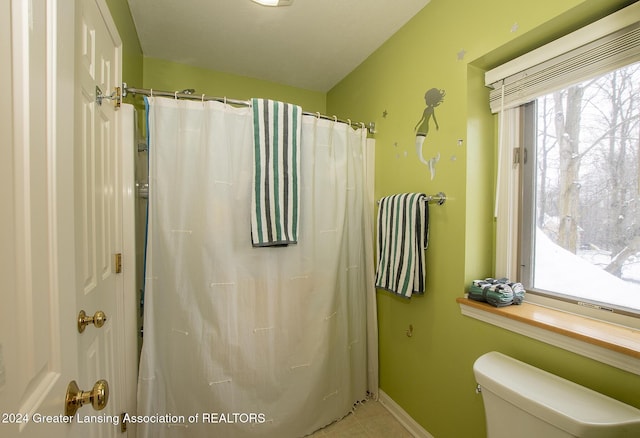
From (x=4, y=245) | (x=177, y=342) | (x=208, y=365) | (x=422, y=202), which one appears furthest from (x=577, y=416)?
(x=177, y=342)

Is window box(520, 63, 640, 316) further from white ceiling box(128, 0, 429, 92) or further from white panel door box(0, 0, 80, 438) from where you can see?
white panel door box(0, 0, 80, 438)

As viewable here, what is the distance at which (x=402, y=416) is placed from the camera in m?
1.66

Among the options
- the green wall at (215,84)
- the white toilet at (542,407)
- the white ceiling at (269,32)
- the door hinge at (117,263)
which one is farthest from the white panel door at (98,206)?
the white toilet at (542,407)

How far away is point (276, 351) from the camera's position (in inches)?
60.5

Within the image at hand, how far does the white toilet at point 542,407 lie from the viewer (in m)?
0.73

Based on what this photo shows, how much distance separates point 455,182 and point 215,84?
6.33 feet

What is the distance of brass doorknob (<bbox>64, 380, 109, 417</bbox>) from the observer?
57 centimetres

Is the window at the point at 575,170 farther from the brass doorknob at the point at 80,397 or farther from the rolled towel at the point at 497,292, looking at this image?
the brass doorknob at the point at 80,397

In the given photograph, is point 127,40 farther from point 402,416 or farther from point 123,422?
point 402,416

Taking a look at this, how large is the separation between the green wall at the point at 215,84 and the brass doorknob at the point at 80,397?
2.04 metres

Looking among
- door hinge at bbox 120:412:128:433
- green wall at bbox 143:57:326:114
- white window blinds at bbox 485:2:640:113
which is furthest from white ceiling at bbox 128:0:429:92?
door hinge at bbox 120:412:128:433

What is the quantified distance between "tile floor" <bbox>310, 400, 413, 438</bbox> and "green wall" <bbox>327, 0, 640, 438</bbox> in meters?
0.13

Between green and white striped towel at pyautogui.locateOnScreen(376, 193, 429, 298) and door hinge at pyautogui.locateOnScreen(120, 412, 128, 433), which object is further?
green and white striped towel at pyautogui.locateOnScreen(376, 193, 429, 298)

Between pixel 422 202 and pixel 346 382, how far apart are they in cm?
123
